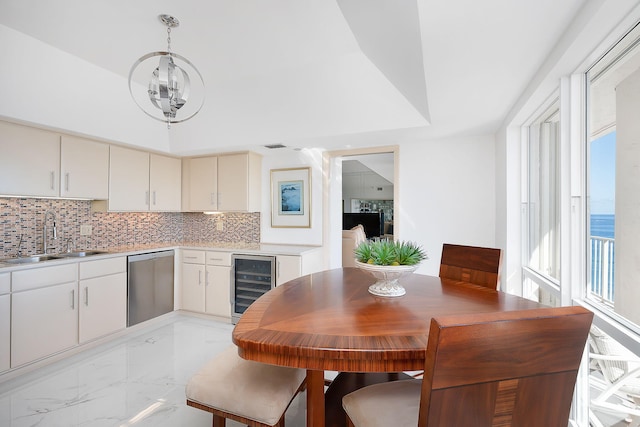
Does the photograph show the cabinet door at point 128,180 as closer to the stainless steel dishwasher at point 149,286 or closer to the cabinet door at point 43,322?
the stainless steel dishwasher at point 149,286

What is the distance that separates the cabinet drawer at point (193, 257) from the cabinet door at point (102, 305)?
76 centimetres

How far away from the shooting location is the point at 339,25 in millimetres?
2107

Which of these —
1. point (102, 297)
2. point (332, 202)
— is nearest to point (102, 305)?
point (102, 297)

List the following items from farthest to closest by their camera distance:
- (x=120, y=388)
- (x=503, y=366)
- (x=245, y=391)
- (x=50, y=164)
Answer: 1. (x=50, y=164)
2. (x=120, y=388)
3. (x=245, y=391)
4. (x=503, y=366)

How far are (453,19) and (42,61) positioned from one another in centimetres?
315

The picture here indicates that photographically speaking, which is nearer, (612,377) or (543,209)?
(612,377)

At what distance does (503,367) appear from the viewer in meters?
0.71

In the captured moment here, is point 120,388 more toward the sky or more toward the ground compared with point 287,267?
more toward the ground

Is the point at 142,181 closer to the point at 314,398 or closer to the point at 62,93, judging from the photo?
the point at 62,93

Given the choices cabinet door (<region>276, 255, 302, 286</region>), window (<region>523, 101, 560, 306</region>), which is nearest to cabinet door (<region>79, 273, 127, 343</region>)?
cabinet door (<region>276, 255, 302, 286</region>)

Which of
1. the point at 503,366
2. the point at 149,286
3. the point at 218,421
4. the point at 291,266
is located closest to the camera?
the point at 503,366

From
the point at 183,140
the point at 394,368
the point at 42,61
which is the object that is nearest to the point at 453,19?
the point at 394,368

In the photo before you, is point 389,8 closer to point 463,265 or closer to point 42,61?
point 463,265

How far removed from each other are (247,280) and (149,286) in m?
1.14
